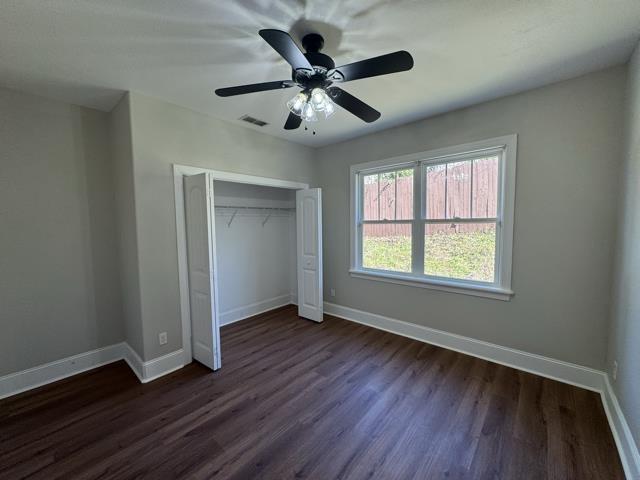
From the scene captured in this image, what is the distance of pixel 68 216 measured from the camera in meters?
2.52

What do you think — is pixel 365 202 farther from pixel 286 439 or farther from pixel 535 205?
pixel 286 439

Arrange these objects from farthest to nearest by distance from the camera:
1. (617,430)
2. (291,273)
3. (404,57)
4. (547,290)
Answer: (291,273), (547,290), (617,430), (404,57)

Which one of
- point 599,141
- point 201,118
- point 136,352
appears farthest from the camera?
point 201,118

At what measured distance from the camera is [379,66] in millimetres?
1429

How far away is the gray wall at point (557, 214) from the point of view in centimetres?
210

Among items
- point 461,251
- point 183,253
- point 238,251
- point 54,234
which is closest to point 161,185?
point 183,253

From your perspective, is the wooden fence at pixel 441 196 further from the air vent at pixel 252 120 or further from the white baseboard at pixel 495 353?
the air vent at pixel 252 120

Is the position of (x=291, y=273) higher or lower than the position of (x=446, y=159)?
lower

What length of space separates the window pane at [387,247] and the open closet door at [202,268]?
2136mm

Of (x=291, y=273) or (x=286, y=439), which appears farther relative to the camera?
(x=291, y=273)

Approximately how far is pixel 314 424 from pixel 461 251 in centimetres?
232

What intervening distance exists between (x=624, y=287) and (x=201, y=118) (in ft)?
13.1

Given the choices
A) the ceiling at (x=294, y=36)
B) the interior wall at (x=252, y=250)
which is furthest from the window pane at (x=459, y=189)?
the interior wall at (x=252, y=250)

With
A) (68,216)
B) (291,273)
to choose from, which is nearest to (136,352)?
(68,216)
